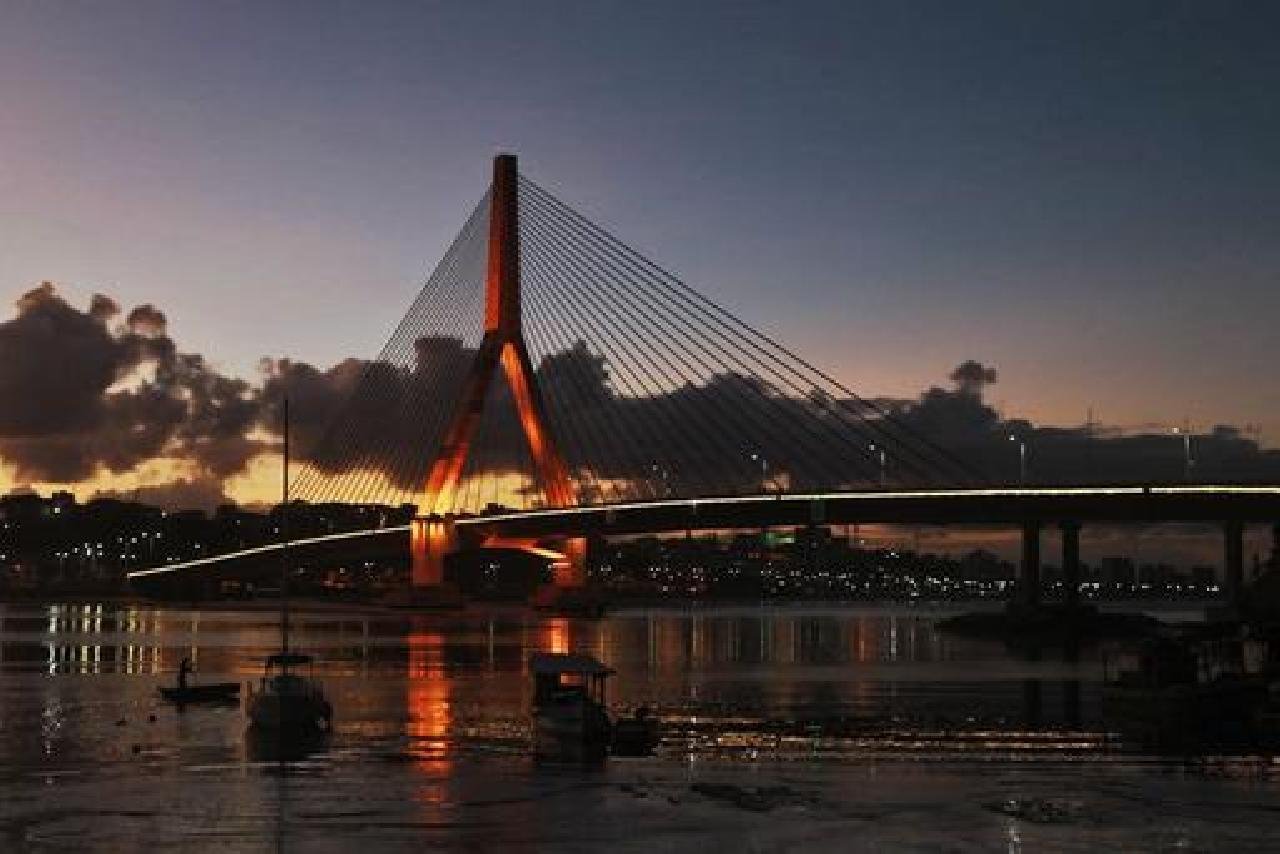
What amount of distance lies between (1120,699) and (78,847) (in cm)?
3286

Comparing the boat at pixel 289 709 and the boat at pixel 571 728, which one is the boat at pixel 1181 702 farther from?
the boat at pixel 289 709

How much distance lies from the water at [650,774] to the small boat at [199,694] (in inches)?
64.4

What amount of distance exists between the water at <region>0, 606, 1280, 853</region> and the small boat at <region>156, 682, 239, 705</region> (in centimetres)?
164

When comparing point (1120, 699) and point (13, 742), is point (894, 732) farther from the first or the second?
point (13, 742)

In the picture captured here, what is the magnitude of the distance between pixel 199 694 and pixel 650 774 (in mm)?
25038

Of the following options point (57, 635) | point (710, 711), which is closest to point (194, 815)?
point (710, 711)

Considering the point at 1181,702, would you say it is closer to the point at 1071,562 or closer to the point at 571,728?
the point at 571,728

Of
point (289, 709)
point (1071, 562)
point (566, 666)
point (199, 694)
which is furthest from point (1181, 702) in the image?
point (1071, 562)

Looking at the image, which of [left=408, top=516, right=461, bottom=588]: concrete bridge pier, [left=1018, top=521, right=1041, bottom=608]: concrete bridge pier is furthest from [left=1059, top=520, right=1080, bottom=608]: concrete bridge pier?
[left=408, top=516, right=461, bottom=588]: concrete bridge pier

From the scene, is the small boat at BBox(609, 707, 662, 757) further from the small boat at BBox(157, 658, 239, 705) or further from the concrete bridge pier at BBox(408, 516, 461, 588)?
the concrete bridge pier at BBox(408, 516, 461, 588)

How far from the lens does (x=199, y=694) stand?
56125 millimetres

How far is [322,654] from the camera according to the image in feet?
289

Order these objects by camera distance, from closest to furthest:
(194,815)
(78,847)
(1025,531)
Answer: (78,847) < (194,815) < (1025,531)

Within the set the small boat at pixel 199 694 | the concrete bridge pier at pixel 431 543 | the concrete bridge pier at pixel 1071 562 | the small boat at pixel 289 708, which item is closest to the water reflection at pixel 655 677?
the small boat at pixel 289 708
